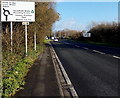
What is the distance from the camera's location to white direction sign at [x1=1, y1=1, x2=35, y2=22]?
1714 centimetres

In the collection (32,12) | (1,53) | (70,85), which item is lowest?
(70,85)

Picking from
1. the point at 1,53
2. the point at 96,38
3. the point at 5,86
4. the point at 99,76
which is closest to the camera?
the point at 5,86

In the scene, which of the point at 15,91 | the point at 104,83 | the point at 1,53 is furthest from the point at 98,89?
the point at 1,53

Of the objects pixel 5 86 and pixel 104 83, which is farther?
pixel 104 83

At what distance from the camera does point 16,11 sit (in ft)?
58.2

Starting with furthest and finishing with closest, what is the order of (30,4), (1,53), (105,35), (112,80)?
(105,35)
(30,4)
(1,53)
(112,80)

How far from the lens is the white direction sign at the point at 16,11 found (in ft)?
56.2

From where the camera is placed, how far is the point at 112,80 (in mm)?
10477

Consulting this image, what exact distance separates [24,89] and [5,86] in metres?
0.67

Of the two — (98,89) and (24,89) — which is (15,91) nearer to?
(24,89)

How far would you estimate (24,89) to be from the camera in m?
8.28

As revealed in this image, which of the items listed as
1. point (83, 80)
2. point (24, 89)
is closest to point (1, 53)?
point (83, 80)

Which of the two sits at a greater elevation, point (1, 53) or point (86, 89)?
point (1, 53)

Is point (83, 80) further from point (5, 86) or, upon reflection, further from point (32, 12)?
point (32, 12)
